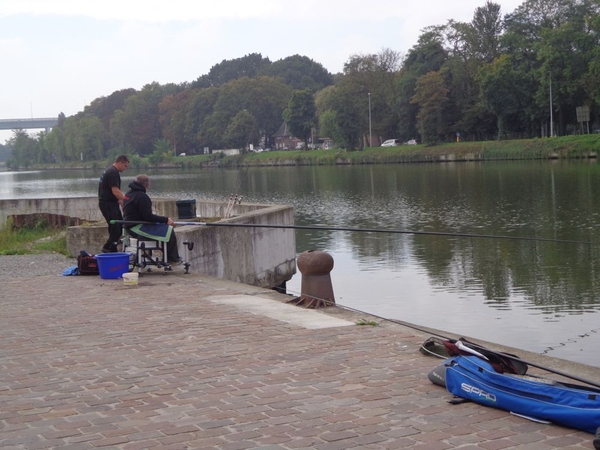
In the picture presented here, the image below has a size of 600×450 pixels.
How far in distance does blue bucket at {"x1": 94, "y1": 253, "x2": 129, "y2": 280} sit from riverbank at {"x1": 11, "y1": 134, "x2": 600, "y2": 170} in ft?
124

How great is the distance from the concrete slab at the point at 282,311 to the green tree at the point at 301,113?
101101 mm

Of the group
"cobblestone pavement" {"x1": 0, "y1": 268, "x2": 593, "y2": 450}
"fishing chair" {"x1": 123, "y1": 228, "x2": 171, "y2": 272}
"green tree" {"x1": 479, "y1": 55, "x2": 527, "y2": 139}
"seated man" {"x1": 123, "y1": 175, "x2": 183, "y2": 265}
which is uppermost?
"green tree" {"x1": 479, "y1": 55, "x2": 527, "y2": 139}

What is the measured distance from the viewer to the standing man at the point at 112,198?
13219mm

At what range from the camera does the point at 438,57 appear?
3679 inches

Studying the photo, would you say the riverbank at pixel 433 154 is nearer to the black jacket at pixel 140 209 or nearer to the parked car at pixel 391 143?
the parked car at pixel 391 143

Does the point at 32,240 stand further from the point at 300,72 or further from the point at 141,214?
the point at 300,72

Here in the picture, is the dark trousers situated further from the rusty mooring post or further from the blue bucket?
the rusty mooring post

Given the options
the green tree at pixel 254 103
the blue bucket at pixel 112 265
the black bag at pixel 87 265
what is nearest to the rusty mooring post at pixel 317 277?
the blue bucket at pixel 112 265

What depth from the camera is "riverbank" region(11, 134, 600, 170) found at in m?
69.2

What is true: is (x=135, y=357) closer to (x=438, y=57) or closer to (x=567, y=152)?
(x=567, y=152)

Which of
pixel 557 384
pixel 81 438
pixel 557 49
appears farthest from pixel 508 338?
pixel 557 49

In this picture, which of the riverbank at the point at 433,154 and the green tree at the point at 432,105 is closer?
the riverbank at the point at 433,154

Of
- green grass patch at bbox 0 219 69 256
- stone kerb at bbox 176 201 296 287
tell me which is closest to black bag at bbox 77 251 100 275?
stone kerb at bbox 176 201 296 287

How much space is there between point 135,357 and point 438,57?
8990 cm
